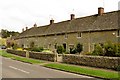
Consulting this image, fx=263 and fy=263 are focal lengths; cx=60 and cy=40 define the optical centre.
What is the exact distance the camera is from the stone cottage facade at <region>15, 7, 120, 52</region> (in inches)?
1703

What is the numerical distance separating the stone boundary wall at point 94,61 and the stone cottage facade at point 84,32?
11.4m

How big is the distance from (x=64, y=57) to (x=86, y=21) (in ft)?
65.1

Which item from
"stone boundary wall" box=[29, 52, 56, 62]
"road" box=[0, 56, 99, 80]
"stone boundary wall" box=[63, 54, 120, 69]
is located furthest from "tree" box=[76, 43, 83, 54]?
"road" box=[0, 56, 99, 80]

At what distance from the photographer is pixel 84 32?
161ft

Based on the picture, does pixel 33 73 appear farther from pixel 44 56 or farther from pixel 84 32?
pixel 84 32

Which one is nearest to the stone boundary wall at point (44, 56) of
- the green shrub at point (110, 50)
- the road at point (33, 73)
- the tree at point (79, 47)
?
the tree at point (79, 47)

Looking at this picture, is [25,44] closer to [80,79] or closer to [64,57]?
→ [64,57]

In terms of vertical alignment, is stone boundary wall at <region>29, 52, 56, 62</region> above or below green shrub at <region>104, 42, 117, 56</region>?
below

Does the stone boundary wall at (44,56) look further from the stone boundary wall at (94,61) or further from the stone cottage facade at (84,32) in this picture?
the stone cottage facade at (84,32)

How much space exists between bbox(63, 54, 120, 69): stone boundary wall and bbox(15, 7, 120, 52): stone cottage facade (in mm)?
11378

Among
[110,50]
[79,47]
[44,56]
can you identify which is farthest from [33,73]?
[79,47]

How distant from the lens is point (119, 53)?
95.7 ft

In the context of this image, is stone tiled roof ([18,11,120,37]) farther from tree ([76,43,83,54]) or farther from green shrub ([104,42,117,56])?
green shrub ([104,42,117,56])

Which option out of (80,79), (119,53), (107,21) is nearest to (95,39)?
(107,21)
